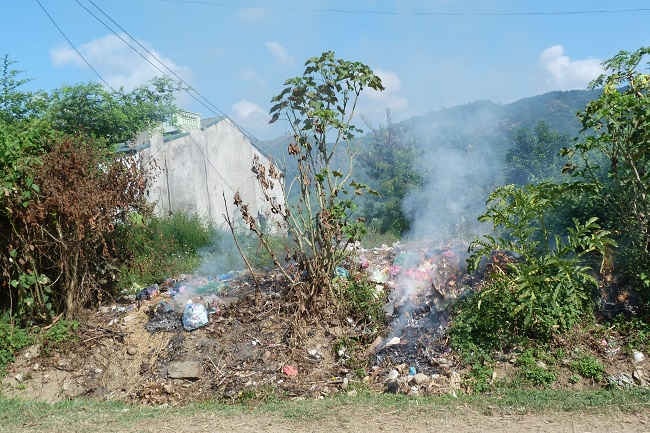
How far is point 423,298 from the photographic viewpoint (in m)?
6.47

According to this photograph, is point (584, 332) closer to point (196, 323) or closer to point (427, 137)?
point (196, 323)

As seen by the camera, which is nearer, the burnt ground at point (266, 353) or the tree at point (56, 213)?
the burnt ground at point (266, 353)

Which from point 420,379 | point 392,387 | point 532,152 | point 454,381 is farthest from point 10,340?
point 532,152

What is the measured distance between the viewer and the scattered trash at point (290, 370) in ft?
18.1

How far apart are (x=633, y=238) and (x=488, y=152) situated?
6265mm

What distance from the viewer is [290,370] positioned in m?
5.55

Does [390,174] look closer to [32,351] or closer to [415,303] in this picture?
[415,303]

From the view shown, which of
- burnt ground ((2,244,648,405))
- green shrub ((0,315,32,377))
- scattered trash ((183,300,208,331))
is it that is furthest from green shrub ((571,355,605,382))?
green shrub ((0,315,32,377))

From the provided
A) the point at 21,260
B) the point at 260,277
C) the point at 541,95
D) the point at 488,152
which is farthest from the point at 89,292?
the point at 541,95

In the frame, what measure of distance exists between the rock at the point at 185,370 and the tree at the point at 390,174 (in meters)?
5.61

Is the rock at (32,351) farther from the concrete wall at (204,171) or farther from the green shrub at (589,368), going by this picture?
the green shrub at (589,368)

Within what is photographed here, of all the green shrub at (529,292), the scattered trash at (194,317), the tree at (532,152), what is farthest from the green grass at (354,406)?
the tree at (532,152)

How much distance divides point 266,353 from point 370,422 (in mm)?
2011

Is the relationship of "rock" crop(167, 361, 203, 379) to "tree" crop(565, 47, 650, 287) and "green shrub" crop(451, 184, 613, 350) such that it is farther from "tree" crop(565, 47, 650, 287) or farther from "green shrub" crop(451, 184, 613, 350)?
"tree" crop(565, 47, 650, 287)
